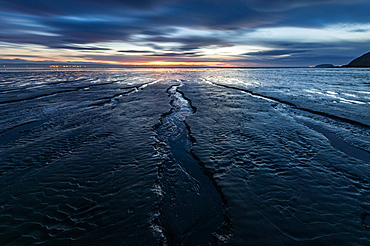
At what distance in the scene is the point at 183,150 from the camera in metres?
6.98

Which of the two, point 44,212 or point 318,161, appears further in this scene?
point 318,161

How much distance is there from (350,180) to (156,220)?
5177mm

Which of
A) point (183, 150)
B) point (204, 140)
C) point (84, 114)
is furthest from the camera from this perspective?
point (84, 114)

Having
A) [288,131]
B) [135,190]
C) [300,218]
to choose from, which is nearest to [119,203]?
[135,190]

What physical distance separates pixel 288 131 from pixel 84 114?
38.7 ft

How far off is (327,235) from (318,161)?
3.22m

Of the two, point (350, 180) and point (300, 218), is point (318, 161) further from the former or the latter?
point (300, 218)

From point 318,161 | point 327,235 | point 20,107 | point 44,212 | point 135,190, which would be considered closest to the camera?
point 327,235

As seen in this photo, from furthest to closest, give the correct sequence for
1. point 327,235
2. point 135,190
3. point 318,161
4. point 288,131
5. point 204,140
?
point 288,131, point 204,140, point 318,161, point 135,190, point 327,235

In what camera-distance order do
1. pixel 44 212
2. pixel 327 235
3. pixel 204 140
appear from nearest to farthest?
pixel 327 235
pixel 44 212
pixel 204 140

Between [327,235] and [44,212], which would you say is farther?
[44,212]

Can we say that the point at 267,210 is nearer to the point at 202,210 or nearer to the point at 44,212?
the point at 202,210

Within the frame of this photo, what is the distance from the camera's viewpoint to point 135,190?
4664mm

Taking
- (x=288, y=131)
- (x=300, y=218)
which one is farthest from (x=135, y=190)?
(x=288, y=131)
